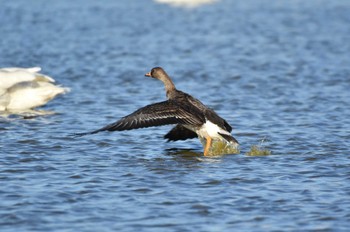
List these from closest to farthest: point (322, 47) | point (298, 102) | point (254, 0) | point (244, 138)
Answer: point (244, 138), point (298, 102), point (322, 47), point (254, 0)

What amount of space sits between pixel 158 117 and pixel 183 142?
1917mm

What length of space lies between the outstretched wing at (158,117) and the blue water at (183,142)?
1.92 ft

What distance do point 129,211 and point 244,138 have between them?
5.14m

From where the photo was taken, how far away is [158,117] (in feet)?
39.3

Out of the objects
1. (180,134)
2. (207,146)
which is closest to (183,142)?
(180,134)

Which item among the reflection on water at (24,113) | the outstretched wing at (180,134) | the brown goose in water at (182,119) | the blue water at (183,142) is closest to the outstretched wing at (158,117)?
the brown goose in water at (182,119)

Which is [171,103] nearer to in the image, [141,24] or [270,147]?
[270,147]

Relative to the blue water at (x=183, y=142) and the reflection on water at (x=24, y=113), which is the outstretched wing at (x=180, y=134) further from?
the reflection on water at (x=24, y=113)

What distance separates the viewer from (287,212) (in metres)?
9.15

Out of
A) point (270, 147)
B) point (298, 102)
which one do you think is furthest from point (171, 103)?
point (298, 102)

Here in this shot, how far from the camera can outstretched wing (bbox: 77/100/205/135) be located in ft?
38.9

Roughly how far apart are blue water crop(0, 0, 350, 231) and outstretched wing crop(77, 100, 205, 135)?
0.59 metres

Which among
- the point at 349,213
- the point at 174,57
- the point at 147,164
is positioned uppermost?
the point at 174,57

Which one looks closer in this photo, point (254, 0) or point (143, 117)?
point (143, 117)
